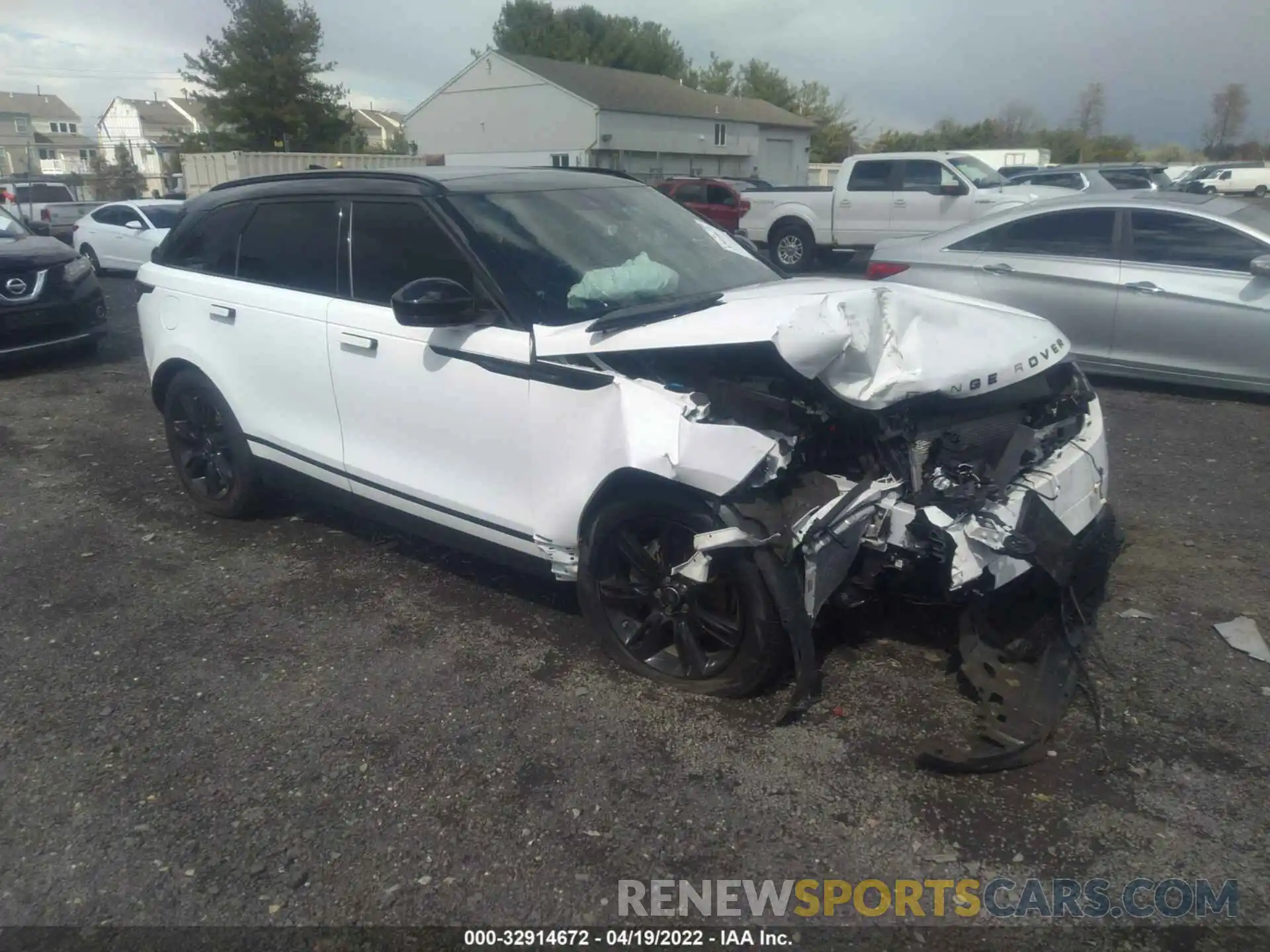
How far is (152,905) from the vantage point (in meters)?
2.62

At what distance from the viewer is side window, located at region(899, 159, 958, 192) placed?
1518cm

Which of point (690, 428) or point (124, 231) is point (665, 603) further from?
point (124, 231)

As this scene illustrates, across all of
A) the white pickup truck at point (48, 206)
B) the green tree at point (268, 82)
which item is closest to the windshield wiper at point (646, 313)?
the white pickup truck at point (48, 206)

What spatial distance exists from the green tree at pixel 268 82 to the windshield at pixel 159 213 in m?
23.5

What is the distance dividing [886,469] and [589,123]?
139ft

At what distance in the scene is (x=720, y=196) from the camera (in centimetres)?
2108

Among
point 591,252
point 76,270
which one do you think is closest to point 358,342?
point 591,252

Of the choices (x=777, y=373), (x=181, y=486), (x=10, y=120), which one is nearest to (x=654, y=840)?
(x=777, y=373)

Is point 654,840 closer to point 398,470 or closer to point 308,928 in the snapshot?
point 308,928

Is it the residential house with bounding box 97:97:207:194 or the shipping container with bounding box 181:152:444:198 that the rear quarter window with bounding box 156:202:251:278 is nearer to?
the shipping container with bounding box 181:152:444:198

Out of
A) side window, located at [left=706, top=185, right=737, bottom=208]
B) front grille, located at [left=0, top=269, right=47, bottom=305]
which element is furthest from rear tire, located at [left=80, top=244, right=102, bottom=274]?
side window, located at [left=706, top=185, right=737, bottom=208]

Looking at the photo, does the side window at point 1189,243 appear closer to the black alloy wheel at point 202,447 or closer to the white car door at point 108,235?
the black alloy wheel at point 202,447

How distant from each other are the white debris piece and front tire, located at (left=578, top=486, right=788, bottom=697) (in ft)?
6.23

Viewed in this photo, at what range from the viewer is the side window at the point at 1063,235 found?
7.39 meters
